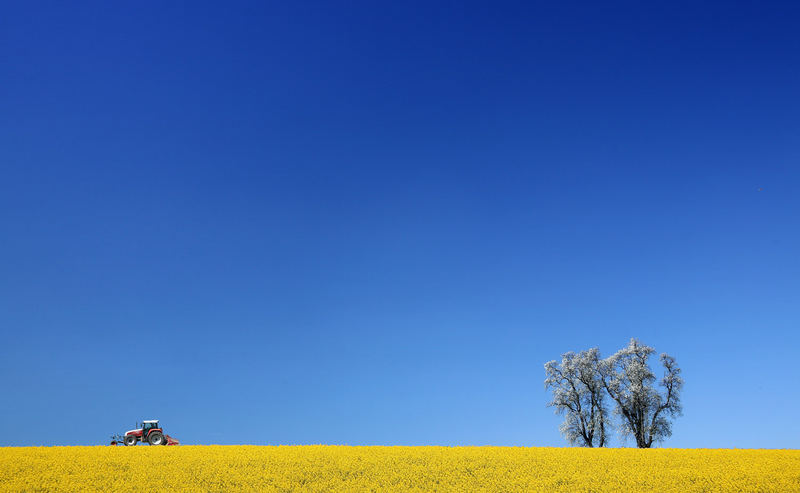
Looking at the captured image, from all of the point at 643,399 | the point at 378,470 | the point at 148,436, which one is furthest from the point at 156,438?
the point at 643,399

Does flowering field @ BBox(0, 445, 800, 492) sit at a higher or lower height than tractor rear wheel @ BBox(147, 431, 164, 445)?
lower

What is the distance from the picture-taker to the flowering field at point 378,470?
32688 millimetres

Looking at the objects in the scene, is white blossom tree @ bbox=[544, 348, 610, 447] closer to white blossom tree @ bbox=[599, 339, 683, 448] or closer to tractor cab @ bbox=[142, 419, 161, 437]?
white blossom tree @ bbox=[599, 339, 683, 448]

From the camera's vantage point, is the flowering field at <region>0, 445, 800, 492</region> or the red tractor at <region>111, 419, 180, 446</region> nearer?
the flowering field at <region>0, 445, 800, 492</region>

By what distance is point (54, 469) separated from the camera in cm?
3369

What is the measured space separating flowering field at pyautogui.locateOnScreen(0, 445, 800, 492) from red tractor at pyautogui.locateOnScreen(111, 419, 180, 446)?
3926 mm

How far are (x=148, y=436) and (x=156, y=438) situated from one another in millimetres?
655

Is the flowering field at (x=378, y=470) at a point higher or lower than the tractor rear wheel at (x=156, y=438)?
lower

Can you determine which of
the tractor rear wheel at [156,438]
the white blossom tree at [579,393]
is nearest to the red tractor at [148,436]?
the tractor rear wheel at [156,438]

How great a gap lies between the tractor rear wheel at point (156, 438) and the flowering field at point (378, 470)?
418 cm

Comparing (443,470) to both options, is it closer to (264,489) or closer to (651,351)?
(264,489)

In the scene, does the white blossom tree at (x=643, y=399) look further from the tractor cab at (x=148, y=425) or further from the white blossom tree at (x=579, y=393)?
the tractor cab at (x=148, y=425)

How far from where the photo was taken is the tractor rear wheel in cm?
4477

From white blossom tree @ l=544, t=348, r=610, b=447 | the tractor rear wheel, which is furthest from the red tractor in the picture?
white blossom tree @ l=544, t=348, r=610, b=447
